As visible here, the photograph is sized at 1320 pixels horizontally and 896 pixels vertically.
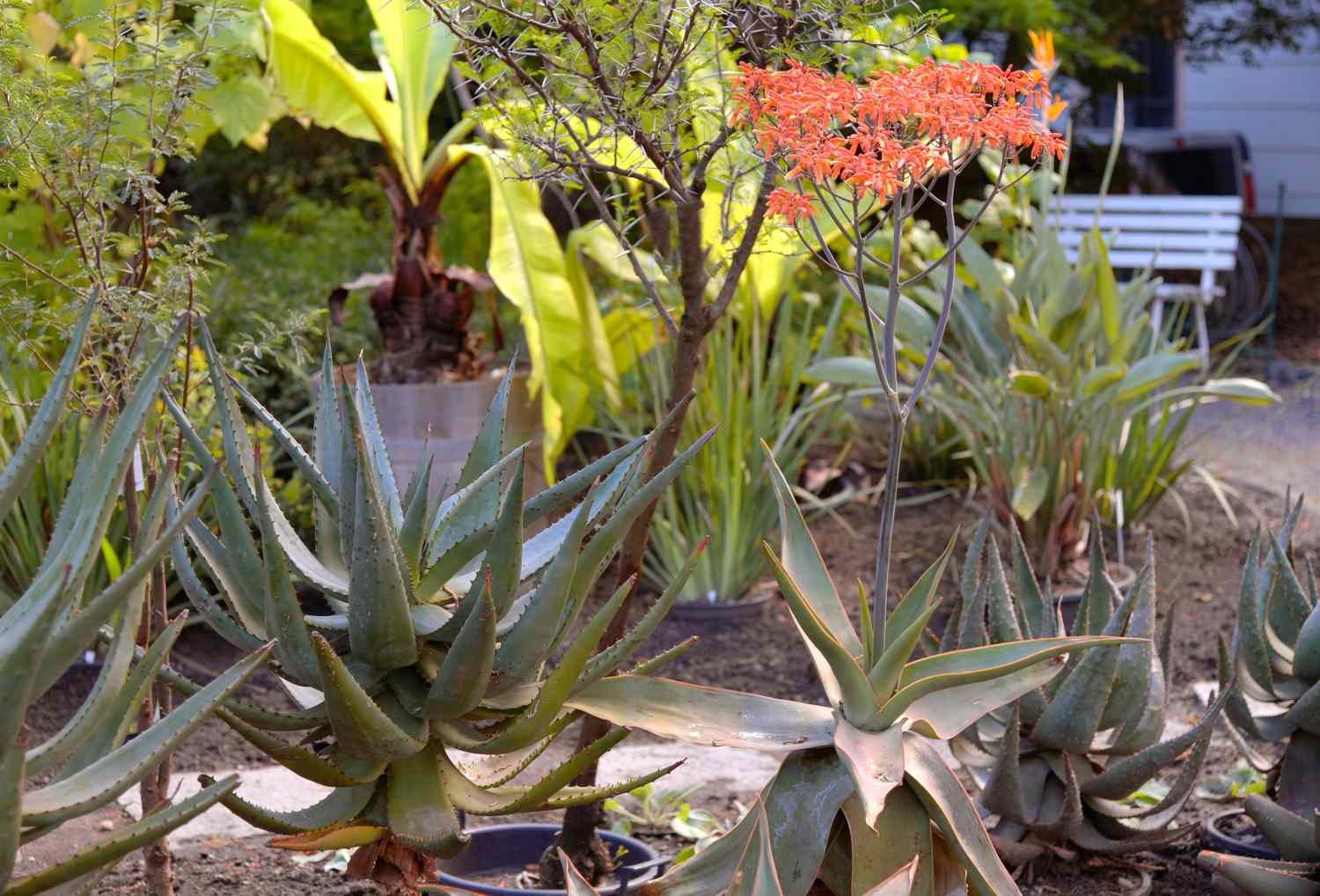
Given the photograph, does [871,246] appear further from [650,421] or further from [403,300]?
[403,300]

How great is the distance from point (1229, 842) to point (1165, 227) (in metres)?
7.54

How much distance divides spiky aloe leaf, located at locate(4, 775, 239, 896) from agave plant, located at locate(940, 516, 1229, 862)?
156 centimetres

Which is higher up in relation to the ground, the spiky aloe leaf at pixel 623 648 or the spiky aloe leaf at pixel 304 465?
the spiky aloe leaf at pixel 304 465

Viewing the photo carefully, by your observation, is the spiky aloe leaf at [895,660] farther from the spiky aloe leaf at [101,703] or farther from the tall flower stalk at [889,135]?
the spiky aloe leaf at [101,703]

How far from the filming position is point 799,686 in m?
4.40

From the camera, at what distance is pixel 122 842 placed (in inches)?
53.9

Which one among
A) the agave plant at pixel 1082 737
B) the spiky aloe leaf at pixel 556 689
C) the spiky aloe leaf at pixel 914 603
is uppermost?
the spiky aloe leaf at pixel 556 689

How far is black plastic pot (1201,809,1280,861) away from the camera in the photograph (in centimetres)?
289

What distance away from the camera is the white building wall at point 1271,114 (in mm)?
13930

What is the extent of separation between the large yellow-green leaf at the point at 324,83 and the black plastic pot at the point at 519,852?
3049 mm

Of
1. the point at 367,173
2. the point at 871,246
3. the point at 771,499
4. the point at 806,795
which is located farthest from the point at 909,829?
the point at 367,173

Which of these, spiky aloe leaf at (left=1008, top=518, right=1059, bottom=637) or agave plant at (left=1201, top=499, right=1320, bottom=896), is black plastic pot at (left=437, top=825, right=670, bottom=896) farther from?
→ agave plant at (left=1201, top=499, right=1320, bottom=896)

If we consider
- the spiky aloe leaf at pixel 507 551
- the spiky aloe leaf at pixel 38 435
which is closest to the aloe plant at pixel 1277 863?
the spiky aloe leaf at pixel 507 551

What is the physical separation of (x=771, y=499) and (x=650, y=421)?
0.61m
